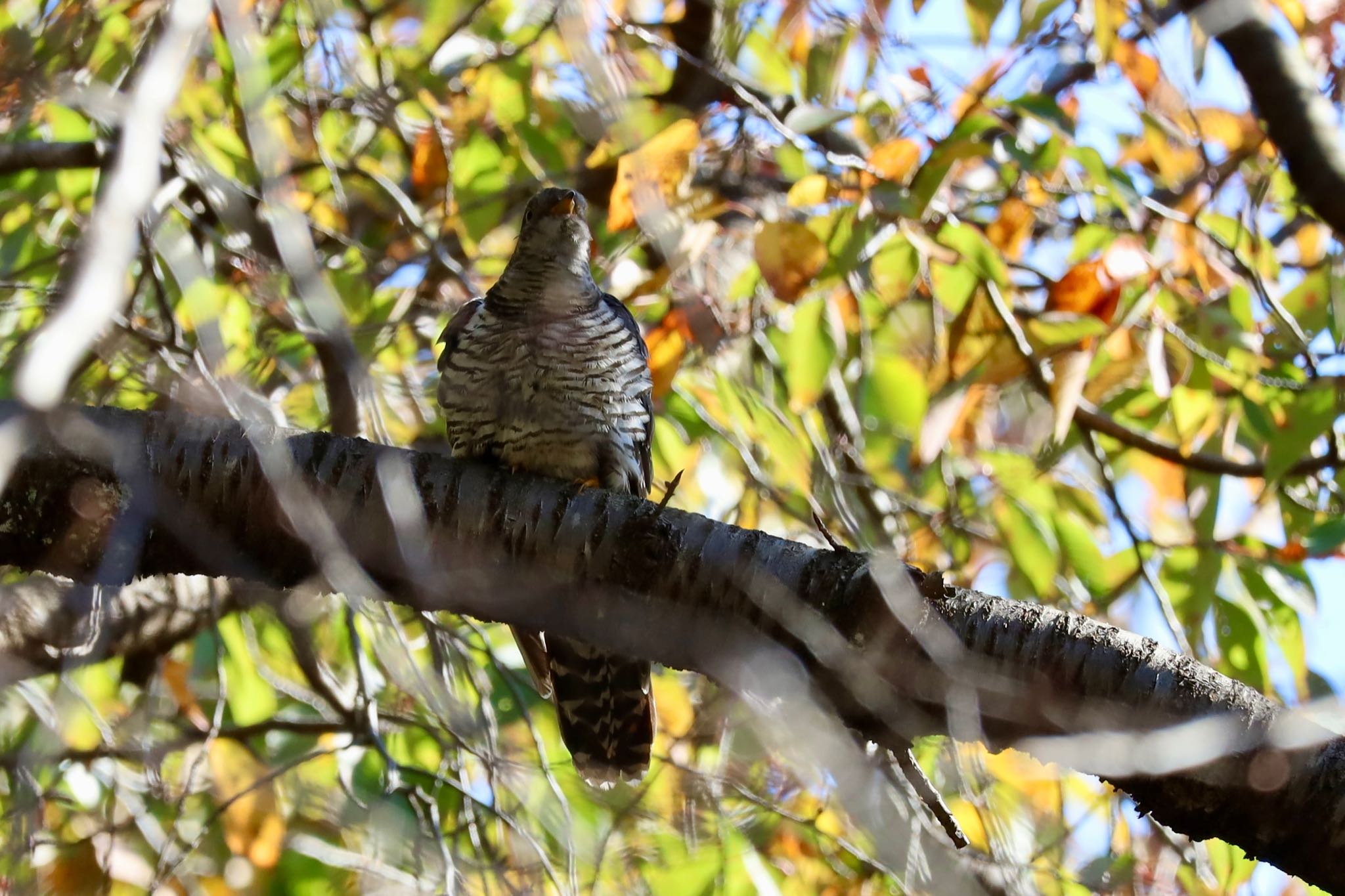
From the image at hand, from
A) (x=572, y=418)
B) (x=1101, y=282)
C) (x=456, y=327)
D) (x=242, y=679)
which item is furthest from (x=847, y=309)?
(x=242, y=679)

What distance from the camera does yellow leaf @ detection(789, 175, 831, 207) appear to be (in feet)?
8.64

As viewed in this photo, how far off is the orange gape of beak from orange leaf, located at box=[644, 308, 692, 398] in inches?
19.2

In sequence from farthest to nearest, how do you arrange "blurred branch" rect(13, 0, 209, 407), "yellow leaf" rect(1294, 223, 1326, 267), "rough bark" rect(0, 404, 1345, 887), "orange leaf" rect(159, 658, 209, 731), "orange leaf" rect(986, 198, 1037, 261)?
"yellow leaf" rect(1294, 223, 1326, 267), "orange leaf" rect(159, 658, 209, 731), "orange leaf" rect(986, 198, 1037, 261), "rough bark" rect(0, 404, 1345, 887), "blurred branch" rect(13, 0, 209, 407)

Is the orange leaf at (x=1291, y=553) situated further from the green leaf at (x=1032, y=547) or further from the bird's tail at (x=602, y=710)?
the bird's tail at (x=602, y=710)

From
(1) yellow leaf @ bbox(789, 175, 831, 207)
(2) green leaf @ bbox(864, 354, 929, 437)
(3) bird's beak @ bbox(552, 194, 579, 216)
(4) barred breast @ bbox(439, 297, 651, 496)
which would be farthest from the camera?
(3) bird's beak @ bbox(552, 194, 579, 216)

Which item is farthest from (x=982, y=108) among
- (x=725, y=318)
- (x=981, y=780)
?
(x=981, y=780)

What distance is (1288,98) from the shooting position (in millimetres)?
2943

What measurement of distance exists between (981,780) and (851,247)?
44.7 inches

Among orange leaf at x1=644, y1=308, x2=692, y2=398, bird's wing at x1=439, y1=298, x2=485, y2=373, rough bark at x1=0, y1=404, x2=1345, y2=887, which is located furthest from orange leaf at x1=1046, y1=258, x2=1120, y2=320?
bird's wing at x1=439, y1=298, x2=485, y2=373

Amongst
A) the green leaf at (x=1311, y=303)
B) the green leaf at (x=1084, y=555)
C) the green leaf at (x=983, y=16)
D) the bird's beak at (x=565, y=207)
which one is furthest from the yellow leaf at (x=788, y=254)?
the green leaf at (x=1311, y=303)

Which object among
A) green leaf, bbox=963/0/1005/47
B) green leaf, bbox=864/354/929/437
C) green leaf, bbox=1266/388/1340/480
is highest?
green leaf, bbox=963/0/1005/47

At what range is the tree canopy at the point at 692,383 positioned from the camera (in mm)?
2521

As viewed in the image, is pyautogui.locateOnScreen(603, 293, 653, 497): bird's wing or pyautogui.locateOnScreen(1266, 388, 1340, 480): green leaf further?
pyautogui.locateOnScreen(603, 293, 653, 497): bird's wing

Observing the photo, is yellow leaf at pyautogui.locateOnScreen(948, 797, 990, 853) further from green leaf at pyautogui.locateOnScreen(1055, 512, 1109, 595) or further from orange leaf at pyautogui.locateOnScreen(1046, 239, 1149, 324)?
orange leaf at pyautogui.locateOnScreen(1046, 239, 1149, 324)
